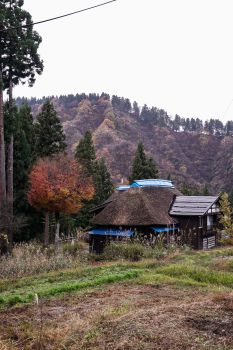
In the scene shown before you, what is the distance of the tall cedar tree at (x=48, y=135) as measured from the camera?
30047mm

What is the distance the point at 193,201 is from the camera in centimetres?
2838

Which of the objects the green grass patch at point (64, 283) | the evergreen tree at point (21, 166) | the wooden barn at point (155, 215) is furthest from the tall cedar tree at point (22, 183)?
the green grass patch at point (64, 283)

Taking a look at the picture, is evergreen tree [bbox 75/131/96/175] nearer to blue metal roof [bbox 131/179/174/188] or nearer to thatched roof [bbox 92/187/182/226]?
blue metal roof [bbox 131/179/174/188]

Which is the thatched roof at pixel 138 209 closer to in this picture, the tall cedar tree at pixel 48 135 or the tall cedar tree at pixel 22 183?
the tall cedar tree at pixel 22 183

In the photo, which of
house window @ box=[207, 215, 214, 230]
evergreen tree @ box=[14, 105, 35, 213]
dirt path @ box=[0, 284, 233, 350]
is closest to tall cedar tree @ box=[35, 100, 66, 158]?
evergreen tree @ box=[14, 105, 35, 213]

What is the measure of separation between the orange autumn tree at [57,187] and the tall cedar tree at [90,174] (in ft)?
29.4

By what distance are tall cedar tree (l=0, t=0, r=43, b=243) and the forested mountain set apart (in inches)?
2835

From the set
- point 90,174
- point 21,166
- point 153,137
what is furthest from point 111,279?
point 153,137

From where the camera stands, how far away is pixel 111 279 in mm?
8383

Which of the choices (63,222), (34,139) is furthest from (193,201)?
(34,139)

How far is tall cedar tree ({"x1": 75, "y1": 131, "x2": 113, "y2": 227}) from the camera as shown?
117 feet

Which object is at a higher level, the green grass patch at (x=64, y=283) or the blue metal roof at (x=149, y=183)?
the blue metal roof at (x=149, y=183)

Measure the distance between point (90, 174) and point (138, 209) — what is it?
11.1 meters

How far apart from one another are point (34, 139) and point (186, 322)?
27.5 meters
